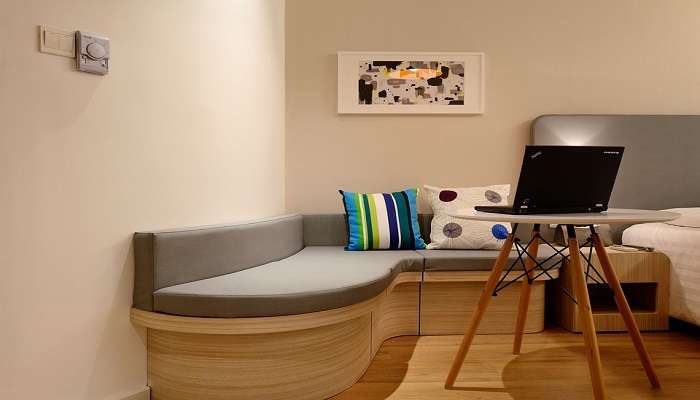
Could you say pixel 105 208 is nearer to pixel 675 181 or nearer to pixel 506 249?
pixel 506 249

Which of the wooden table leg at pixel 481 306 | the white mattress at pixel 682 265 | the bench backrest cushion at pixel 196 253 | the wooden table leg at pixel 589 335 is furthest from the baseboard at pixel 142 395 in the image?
the white mattress at pixel 682 265

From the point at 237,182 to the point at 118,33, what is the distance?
1.01m

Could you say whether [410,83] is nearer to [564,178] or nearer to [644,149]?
[644,149]

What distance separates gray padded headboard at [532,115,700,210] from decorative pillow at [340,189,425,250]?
1.08 metres

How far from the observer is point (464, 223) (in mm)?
3088

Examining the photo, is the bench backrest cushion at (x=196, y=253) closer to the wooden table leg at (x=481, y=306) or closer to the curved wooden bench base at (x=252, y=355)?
the curved wooden bench base at (x=252, y=355)

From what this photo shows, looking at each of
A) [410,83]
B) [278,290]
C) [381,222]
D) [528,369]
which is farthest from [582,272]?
[410,83]

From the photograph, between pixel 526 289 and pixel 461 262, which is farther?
pixel 461 262

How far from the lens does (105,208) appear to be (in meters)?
1.77

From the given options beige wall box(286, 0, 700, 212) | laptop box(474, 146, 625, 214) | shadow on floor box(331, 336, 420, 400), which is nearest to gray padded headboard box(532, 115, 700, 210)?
beige wall box(286, 0, 700, 212)

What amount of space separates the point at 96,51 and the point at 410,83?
86.7 inches

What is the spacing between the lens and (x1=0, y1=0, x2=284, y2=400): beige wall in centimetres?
151

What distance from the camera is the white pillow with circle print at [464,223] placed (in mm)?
3039

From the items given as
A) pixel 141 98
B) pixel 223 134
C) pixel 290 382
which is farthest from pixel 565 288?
pixel 141 98
